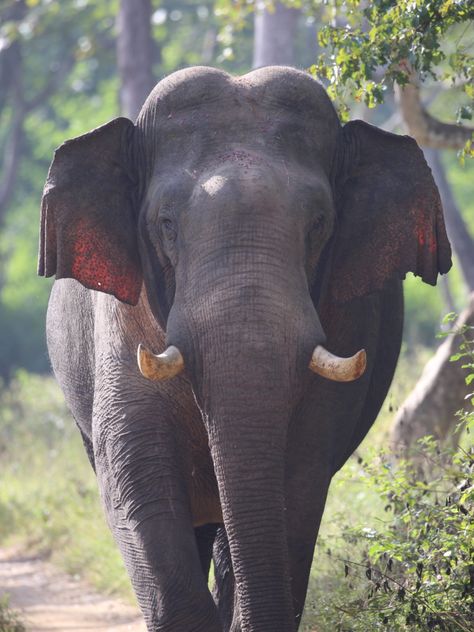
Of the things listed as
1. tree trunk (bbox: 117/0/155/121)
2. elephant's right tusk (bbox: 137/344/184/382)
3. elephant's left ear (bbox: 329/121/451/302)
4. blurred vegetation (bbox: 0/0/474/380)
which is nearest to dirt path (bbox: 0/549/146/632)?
elephant's left ear (bbox: 329/121/451/302)

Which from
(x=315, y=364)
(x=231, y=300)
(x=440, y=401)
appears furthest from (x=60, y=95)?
(x=315, y=364)

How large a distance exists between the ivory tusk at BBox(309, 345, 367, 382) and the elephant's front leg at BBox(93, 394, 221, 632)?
909mm

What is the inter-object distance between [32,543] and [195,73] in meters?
6.44

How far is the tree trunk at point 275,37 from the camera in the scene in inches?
652

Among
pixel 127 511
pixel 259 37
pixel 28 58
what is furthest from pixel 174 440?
pixel 28 58

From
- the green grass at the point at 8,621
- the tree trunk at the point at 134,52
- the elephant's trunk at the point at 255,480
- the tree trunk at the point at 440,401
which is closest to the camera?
the elephant's trunk at the point at 255,480

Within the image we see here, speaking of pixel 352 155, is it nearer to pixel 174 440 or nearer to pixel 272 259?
pixel 272 259

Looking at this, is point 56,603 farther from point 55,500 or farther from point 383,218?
point 383,218

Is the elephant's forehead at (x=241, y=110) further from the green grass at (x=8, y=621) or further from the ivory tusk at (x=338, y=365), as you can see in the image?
the green grass at (x=8, y=621)

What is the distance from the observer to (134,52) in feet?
62.0

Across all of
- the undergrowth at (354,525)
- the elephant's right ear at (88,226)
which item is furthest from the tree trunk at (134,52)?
the elephant's right ear at (88,226)

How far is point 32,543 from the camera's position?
Answer: 470 inches

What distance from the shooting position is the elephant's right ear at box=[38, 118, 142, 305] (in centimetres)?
639

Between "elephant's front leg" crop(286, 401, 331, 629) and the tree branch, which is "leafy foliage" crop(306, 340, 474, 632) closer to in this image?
"elephant's front leg" crop(286, 401, 331, 629)
